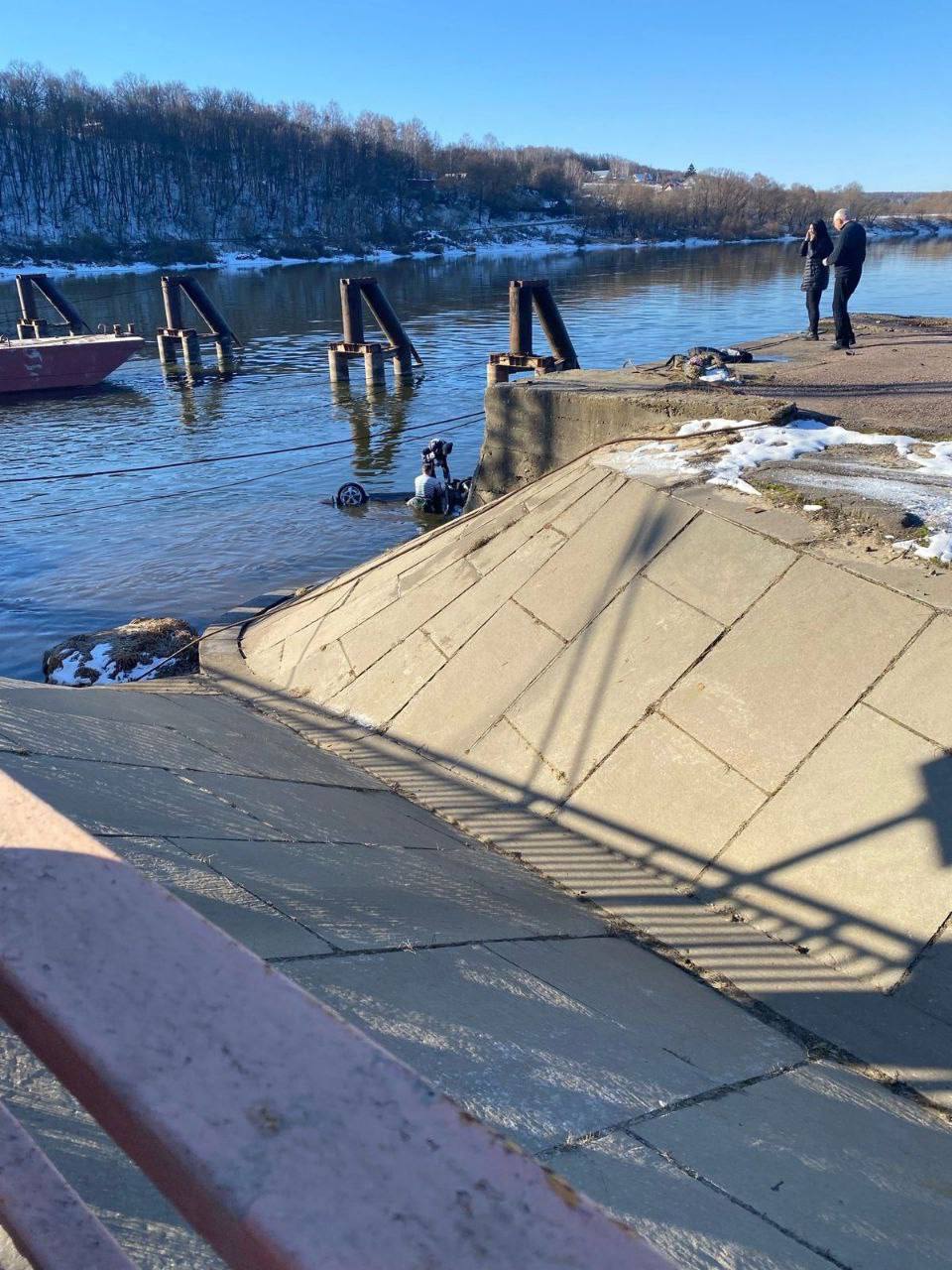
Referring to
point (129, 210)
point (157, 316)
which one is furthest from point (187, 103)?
point (157, 316)

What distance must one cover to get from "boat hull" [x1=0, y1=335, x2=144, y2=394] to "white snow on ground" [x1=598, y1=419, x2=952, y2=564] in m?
23.8

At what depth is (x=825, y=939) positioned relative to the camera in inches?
158

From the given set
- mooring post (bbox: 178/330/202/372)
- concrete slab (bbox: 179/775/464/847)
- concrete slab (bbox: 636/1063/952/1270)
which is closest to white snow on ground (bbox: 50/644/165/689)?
concrete slab (bbox: 179/775/464/847)

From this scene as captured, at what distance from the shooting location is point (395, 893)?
3.87 m

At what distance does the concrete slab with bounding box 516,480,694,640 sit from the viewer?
6.22m

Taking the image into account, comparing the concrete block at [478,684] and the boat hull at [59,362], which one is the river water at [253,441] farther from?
the concrete block at [478,684]

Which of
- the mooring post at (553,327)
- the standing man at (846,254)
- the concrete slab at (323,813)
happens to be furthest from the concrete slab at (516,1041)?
the mooring post at (553,327)

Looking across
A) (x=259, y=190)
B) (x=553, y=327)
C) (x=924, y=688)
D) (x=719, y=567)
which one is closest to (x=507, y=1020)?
(x=924, y=688)

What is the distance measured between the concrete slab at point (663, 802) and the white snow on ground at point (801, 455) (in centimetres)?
178

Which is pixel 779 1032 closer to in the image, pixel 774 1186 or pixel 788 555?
pixel 774 1186

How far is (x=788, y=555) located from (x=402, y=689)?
2720 mm

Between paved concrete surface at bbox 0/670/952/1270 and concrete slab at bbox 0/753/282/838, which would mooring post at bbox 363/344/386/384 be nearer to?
paved concrete surface at bbox 0/670/952/1270

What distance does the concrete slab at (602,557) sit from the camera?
6223 mm

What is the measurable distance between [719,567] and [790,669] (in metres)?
1.04
